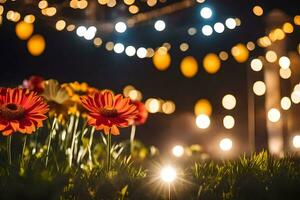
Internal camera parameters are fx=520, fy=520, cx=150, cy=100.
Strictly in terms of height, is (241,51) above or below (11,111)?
above

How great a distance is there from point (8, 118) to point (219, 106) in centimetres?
334

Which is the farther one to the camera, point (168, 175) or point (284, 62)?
point (284, 62)

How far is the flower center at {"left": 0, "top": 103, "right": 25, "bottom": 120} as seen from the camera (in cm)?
136

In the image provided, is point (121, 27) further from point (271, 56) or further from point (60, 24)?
point (271, 56)

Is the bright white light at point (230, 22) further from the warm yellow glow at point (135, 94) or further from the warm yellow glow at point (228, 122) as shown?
the warm yellow glow at point (135, 94)

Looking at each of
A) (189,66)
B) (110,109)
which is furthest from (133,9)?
(110,109)

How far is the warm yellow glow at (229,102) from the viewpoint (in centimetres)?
428

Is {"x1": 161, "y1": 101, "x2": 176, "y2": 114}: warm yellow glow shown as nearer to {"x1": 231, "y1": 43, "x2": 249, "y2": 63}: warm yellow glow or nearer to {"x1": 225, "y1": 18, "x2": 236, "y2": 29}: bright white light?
{"x1": 231, "y1": 43, "x2": 249, "y2": 63}: warm yellow glow

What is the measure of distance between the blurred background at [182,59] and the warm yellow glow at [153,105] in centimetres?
1

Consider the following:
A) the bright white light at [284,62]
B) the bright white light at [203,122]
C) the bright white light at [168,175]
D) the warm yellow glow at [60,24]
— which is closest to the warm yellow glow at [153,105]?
the bright white light at [203,122]

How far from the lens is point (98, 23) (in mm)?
3070

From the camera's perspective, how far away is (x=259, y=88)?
3.94 m

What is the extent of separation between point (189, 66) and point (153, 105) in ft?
1.71

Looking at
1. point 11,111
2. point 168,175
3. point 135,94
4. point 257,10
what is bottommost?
point 168,175
